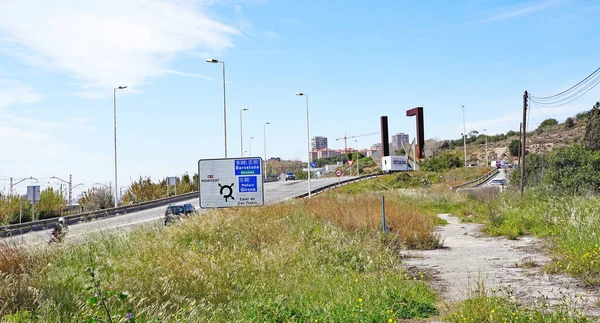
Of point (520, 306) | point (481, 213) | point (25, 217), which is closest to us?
point (520, 306)

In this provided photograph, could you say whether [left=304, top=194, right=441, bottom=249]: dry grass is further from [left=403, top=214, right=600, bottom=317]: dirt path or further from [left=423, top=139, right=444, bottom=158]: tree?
[left=423, top=139, right=444, bottom=158]: tree

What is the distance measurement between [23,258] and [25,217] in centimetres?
2596

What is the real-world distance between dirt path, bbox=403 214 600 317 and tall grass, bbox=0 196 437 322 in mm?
926

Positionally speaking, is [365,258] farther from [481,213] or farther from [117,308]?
[481,213]

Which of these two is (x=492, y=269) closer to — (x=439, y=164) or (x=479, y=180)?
(x=479, y=180)

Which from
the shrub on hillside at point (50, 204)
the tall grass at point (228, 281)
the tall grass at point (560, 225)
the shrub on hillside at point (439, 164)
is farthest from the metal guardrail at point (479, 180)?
the tall grass at point (228, 281)

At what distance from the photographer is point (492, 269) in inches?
501

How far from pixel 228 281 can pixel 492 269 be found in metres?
6.47

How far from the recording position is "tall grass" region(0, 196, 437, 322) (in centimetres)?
759

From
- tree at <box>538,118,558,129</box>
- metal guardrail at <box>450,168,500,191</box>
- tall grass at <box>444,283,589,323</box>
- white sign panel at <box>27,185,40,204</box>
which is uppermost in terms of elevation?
tree at <box>538,118,558,129</box>

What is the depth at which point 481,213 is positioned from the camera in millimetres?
27500

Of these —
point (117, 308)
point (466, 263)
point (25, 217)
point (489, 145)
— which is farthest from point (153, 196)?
point (489, 145)

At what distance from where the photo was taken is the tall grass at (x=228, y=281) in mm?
7586

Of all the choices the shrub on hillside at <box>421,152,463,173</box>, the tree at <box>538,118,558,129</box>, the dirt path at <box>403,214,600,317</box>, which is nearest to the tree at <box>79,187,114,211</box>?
the dirt path at <box>403,214,600,317</box>
